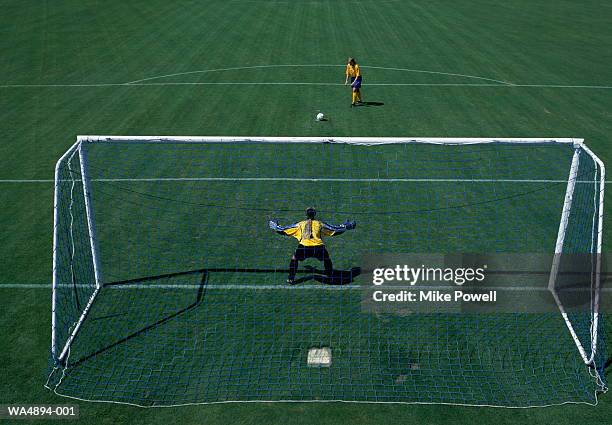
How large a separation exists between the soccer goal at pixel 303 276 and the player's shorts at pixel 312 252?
2.19 ft

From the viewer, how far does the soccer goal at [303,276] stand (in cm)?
1016

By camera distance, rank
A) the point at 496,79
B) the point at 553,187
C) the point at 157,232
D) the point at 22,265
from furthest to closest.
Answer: the point at 496,79
the point at 553,187
the point at 157,232
the point at 22,265

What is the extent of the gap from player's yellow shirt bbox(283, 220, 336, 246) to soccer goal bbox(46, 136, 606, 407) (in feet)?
3.29

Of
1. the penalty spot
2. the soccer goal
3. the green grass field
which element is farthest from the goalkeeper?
the green grass field

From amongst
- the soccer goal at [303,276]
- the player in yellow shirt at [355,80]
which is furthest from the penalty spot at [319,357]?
the player in yellow shirt at [355,80]

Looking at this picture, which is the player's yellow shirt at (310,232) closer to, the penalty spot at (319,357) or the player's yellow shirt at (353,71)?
the penalty spot at (319,357)

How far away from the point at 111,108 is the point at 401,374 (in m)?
16.1

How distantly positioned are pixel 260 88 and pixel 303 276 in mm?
13146

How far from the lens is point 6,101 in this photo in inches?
900

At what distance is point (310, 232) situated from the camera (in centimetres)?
1212

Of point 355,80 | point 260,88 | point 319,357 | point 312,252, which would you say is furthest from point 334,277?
point 260,88

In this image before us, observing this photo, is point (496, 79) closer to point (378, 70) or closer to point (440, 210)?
point (378, 70)

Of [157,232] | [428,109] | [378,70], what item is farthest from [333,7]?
[157,232]

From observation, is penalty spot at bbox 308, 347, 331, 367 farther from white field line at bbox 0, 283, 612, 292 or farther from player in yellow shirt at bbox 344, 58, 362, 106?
player in yellow shirt at bbox 344, 58, 362, 106
